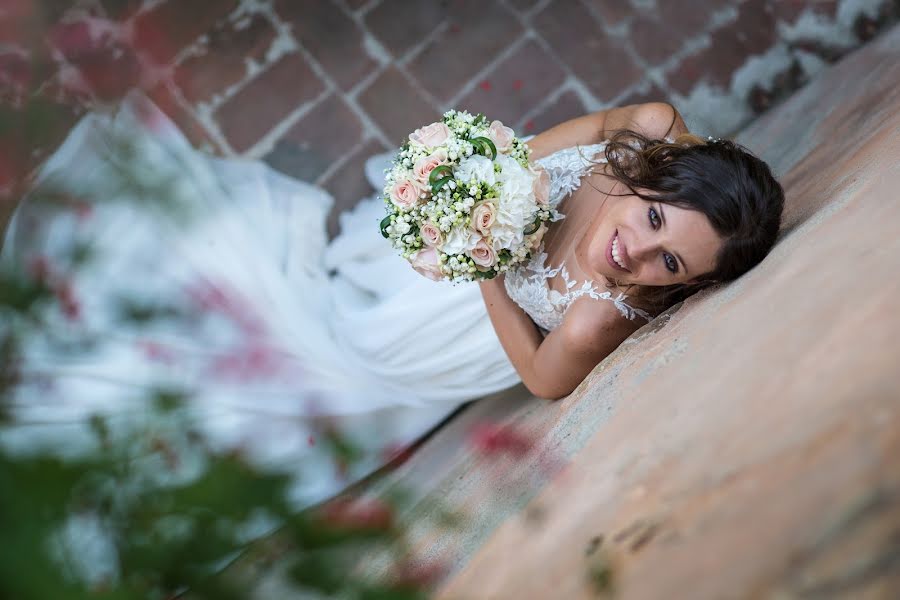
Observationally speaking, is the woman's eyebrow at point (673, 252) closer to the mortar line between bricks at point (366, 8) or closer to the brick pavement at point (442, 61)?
the brick pavement at point (442, 61)

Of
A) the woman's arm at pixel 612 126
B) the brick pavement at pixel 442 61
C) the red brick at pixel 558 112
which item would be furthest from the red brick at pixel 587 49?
the woman's arm at pixel 612 126

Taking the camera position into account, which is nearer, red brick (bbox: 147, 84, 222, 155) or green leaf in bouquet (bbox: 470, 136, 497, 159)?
green leaf in bouquet (bbox: 470, 136, 497, 159)

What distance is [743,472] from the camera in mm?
972

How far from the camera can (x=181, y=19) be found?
3824 mm

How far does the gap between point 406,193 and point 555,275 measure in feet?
2.16

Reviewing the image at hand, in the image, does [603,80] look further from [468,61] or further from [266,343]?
[266,343]

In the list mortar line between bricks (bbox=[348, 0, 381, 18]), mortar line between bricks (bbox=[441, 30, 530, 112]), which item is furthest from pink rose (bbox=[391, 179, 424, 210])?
mortar line between bricks (bbox=[348, 0, 381, 18])

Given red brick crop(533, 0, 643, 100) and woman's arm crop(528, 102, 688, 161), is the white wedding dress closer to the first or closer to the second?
woman's arm crop(528, 102, 688, 161)

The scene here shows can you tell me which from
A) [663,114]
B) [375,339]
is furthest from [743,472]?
[375,339]

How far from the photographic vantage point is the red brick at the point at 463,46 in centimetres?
392

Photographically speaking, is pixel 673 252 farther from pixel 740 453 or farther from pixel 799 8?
pixel 799 8

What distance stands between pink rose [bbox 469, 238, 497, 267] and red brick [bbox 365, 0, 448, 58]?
2097mm

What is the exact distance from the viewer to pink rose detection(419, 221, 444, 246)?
6.88 feet

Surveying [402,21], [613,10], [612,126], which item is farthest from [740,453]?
[613,10]
